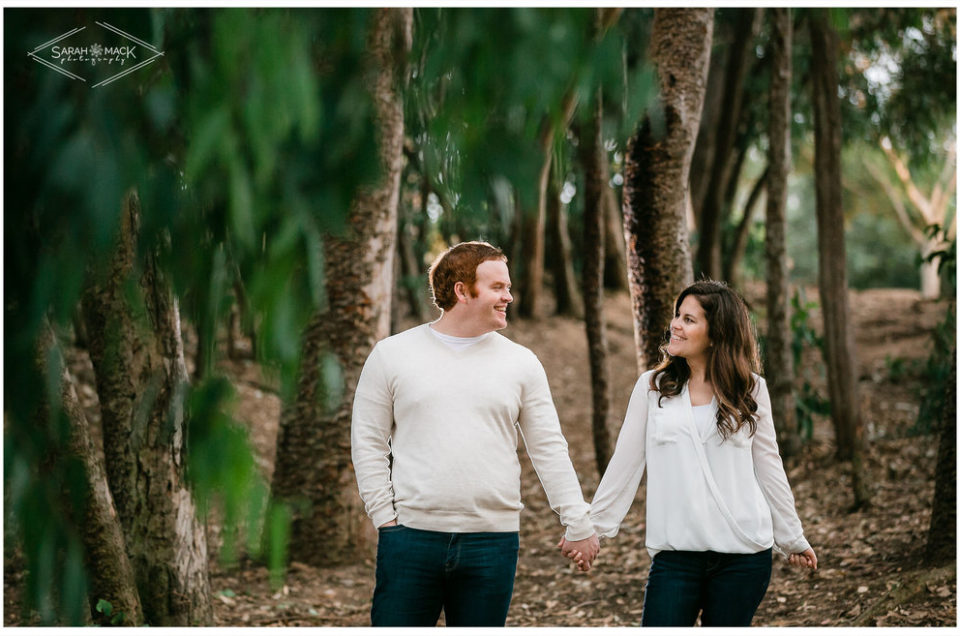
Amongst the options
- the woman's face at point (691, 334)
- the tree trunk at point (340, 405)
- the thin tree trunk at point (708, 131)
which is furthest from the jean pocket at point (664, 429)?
the thin tree trunk at point (708, 131)

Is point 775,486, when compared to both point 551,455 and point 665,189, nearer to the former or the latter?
point 551,455

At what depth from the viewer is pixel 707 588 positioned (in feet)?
8.74

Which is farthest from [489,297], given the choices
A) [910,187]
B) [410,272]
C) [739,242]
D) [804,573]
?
[910,187]

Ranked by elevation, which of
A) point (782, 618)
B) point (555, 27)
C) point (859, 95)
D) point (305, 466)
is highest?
point (859, 95)

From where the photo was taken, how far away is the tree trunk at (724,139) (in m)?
10.4

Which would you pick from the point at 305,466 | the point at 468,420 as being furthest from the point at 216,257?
the point at 305,466

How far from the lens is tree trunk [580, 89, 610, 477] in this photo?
Result: 7449mm

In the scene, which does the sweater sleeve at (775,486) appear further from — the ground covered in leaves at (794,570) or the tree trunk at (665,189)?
the tree trunk at (665,189)

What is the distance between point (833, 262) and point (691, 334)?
19.2ft

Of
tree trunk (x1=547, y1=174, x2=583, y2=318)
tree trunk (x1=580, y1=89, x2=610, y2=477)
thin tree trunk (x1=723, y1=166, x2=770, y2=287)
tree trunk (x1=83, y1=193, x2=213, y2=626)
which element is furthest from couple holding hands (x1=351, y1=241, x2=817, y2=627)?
tree trunk (x1=547, y1=174, x2=583, y2=318)

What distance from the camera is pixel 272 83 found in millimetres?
1299

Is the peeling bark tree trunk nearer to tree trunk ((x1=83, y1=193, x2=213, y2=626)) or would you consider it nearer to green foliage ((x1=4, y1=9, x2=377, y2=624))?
tree trunk ((x1=83, y1=193, x2=213, y2=626))

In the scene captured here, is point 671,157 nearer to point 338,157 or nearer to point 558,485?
point 558,485

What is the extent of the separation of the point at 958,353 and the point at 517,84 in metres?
4.95
